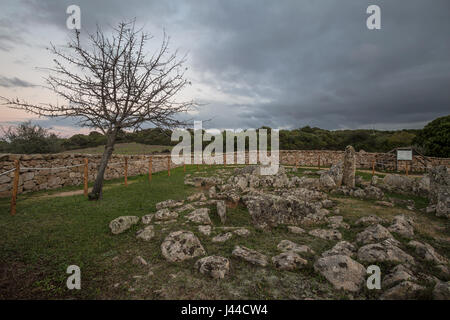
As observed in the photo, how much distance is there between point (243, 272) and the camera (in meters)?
2.79

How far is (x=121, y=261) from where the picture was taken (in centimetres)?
304

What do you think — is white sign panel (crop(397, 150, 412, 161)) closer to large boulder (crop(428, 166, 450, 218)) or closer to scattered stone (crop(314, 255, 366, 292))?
large boulder (crop(428, 166, 450, 218))

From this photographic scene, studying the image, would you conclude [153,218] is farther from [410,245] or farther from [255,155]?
[255,155]

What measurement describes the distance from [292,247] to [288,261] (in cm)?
64

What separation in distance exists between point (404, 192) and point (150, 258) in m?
10.9

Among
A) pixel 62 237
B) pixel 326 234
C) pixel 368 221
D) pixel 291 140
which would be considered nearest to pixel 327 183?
pixel 368 221

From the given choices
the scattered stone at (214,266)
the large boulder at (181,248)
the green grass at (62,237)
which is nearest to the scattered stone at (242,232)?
the large boulder at (181,248)

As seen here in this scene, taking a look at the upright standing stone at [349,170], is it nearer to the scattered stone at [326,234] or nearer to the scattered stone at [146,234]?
the scattered stone at [326,234]

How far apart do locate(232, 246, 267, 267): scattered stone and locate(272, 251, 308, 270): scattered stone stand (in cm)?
18

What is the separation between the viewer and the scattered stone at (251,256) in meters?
2.97

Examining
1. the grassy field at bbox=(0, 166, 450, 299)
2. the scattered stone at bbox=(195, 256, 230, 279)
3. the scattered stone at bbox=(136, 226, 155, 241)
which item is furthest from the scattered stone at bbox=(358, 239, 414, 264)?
the scattered stone at bbox=(136, 226, 155, 241)

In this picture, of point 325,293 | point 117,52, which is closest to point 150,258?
point 325,293

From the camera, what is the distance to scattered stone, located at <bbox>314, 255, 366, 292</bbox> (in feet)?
8.17

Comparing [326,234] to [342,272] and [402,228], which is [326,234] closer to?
[342,272]
